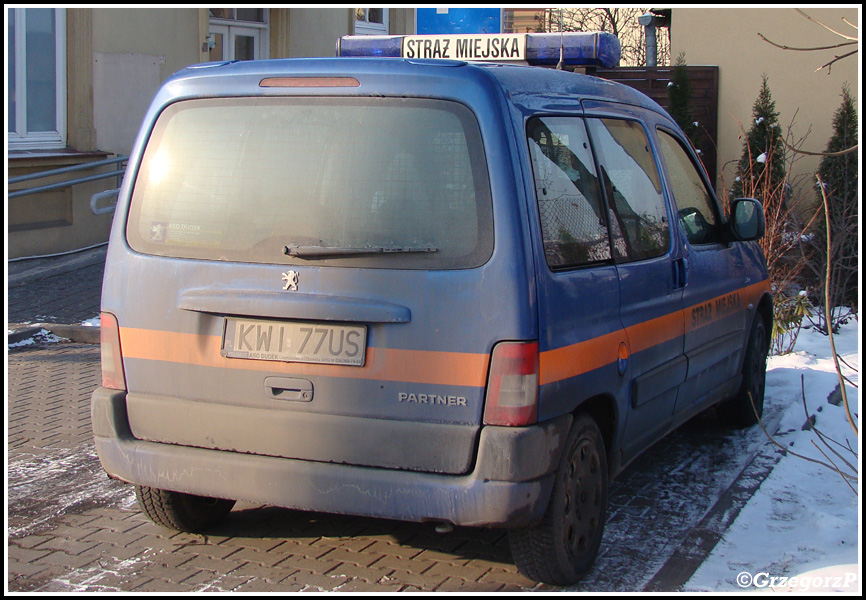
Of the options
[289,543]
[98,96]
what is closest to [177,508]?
[289,543]

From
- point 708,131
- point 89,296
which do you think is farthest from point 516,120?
point 708,131

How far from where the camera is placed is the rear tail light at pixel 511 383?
336cm

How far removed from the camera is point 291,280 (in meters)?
3.54

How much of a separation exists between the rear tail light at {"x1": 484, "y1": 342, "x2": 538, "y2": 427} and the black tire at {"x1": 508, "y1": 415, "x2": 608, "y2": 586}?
0.34m

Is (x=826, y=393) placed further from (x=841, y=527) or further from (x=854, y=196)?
(x=854, y=196)

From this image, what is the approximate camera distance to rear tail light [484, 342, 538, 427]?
3.36m

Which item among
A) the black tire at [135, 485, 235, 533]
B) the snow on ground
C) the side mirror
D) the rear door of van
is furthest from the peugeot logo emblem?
the side mirror

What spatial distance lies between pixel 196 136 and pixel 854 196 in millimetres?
9943

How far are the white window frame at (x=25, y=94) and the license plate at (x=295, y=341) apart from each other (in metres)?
8.81

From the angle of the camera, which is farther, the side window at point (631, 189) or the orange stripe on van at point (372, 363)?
the side window at point (631, 189)

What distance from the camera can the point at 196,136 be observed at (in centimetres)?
376

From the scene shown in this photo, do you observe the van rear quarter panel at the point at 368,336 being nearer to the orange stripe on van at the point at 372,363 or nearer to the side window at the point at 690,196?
the orange stripe on van at the point at 372,363

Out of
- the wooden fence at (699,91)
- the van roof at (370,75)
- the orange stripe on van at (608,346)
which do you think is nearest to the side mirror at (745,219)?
the orange stripe on van at (608,346)

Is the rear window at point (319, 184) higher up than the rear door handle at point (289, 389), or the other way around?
the rear window at point (319, 184)
